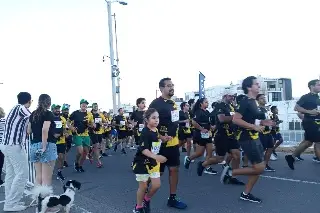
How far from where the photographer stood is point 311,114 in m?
8.16

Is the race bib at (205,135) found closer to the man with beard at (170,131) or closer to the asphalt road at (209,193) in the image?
the asphalt road at (209,193)

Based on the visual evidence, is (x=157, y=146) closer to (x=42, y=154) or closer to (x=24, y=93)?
(x=42, y=154)

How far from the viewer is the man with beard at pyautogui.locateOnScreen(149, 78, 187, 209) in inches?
213

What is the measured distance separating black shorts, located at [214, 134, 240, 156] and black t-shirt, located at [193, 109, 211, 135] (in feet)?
3.92

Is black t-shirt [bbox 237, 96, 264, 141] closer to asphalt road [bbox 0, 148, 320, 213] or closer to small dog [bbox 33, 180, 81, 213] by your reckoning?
asphalt road [bbox 0, 148, 320, 213]

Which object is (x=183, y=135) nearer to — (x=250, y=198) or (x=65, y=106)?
(x=65, y=106)

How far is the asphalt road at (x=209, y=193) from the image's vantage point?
212 inches

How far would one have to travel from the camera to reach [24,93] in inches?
231

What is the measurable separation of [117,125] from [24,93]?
10.6 meters

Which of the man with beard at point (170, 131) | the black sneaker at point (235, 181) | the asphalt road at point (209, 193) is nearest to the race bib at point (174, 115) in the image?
the man with beard at point (170, 131)

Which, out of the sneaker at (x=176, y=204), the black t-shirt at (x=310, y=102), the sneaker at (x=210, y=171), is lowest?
the sneaker at (x=210, y=171)

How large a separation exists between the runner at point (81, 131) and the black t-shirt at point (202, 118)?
3.25 metres

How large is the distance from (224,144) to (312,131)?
234 cm

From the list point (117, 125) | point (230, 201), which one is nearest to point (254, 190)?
point (230, 201)
